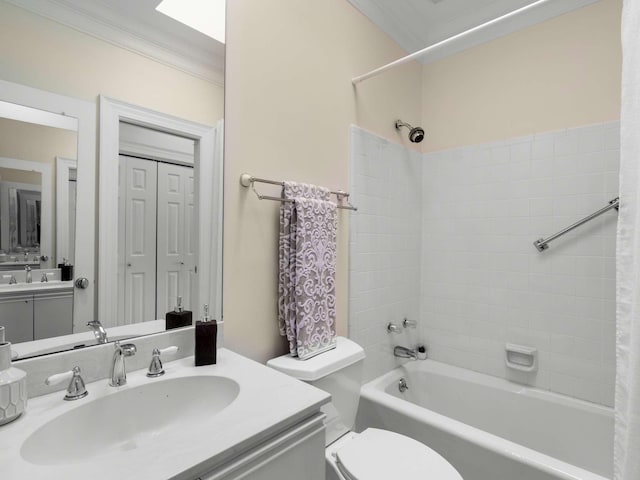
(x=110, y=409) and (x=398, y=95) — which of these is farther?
(x=398, y=95)

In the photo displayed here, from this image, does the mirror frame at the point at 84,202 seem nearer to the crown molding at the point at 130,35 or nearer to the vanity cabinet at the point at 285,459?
the crown molding at the point at 130,35

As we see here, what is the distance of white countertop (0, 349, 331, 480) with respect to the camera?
2.01ft

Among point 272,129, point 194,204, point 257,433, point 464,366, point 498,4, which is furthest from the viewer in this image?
point 464,366

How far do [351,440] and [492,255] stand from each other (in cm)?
135

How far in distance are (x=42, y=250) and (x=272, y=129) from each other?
35.8 inches

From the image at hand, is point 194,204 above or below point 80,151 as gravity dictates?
below

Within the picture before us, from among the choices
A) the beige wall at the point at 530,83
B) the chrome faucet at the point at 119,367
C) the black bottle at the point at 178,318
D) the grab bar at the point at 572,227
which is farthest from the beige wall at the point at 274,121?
the grab bar at the point at 572,227

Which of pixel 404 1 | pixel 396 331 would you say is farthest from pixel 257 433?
pixel 404 1

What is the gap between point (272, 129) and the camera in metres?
1.46

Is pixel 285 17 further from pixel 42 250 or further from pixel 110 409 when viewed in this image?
pixel 110 409

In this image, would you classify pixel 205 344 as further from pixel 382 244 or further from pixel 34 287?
pixel 382 244

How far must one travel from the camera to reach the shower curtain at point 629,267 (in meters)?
0.96

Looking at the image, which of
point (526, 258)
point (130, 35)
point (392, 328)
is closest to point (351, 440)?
point (392, 328)

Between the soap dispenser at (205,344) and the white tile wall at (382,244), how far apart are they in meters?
0.86
